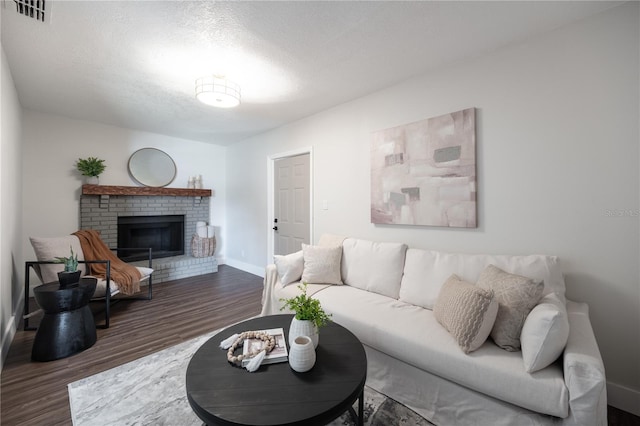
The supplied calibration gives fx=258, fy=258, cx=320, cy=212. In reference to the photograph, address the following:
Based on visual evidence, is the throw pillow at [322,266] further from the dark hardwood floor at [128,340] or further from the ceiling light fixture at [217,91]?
the ceiling light fixture at [217,91]

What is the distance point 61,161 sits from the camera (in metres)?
3.66

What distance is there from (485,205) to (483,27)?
1.30 m

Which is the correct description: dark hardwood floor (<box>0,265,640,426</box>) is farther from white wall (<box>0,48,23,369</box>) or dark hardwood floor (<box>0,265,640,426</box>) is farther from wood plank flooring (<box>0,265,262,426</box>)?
white wall (<box>0,48,23,369</box>)

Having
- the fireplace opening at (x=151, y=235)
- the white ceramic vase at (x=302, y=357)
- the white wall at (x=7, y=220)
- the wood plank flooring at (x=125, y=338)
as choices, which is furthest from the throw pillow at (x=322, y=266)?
the fireplace opening at (x=151, y=235)

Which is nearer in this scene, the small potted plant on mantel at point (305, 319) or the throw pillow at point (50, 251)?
the small potted plant on mantel at point (305, 319)

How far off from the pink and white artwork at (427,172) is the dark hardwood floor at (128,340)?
160 cm

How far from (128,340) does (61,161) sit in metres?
3.01

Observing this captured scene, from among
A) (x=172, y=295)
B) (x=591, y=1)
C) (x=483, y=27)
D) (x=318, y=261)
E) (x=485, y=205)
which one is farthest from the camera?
(x=172, y=295)

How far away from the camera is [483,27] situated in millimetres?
1824

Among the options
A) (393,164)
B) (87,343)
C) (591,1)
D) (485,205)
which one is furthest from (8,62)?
(591,1)

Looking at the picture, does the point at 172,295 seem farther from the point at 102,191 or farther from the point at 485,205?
the point at 485,205

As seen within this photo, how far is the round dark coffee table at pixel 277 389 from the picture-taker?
988 millimetres

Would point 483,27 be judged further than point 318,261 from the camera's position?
No

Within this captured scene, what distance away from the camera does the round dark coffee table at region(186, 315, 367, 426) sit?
99 centimetres
